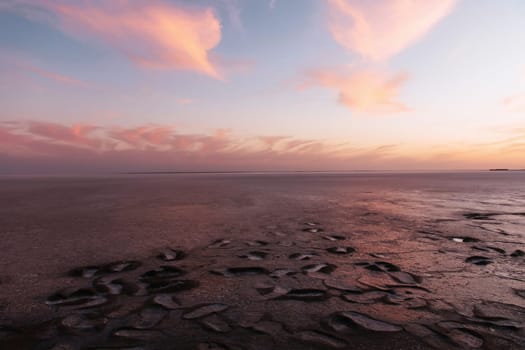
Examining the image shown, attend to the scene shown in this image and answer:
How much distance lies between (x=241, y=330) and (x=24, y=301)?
2.75 metres

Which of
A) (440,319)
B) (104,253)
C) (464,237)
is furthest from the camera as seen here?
(464,237)

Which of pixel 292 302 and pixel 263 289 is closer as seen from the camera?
pixel 292 302

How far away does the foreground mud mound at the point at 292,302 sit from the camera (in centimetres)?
291

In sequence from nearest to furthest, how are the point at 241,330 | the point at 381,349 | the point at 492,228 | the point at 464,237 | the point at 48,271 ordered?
the point at 381,349 < the point at 241,330 < the point at 48,271 < the point at 464,237 < the point at 492,228

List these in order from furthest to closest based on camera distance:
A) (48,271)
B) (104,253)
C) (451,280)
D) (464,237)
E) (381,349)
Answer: (464,237)
(104,253)
(48,271)
(451,280)
(381,349)

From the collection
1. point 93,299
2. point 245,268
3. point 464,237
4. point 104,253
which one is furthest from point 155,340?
point 464,237

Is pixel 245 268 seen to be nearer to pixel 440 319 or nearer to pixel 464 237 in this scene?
pixel 440 319

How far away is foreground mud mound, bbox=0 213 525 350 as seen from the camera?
2.91 m

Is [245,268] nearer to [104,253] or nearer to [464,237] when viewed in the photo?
[104,253]

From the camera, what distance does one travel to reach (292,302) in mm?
3752

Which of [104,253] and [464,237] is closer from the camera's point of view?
[104,253]

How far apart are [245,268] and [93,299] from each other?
2196mm

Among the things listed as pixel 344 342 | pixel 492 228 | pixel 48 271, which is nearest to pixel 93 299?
pixel 48 271

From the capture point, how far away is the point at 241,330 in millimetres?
3084
